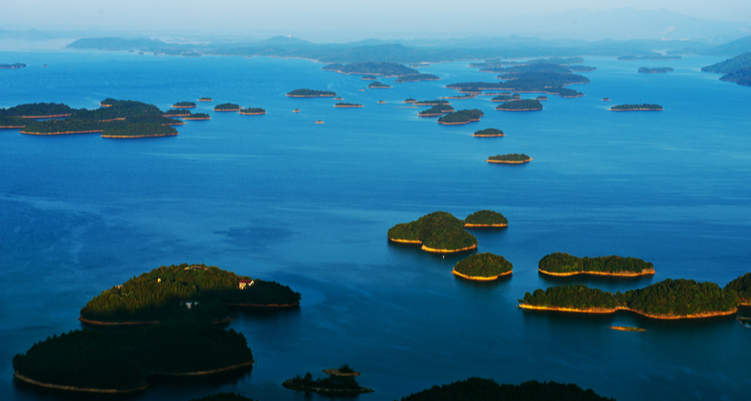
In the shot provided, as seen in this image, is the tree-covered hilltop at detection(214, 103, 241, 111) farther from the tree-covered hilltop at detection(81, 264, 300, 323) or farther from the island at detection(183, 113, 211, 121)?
the tree-covered hilltop at detection(81, 264, 300, 323)

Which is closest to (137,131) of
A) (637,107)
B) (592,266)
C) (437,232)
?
(437,232)

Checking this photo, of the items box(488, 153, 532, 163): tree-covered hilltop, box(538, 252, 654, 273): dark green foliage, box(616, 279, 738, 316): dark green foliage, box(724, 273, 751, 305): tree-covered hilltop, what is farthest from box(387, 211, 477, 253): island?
box(488, 153, 532, 163): tree-covered hilltop

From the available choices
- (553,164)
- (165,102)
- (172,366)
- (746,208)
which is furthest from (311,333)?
(165,102)

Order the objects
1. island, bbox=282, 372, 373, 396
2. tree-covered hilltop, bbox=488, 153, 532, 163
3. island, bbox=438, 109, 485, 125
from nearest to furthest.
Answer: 1. island, bbox=282, 372, 373, 396
2. tree-covered hilltop, bbox=488, 153, 532, 163
3. island, bbox=438, 109, 485, 125

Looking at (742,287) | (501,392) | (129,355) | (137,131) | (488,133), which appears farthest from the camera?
(488,133)

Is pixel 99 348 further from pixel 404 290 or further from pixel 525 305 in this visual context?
pixel 525 305

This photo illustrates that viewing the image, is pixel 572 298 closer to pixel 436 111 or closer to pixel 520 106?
pixel 436 111
